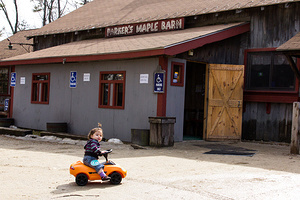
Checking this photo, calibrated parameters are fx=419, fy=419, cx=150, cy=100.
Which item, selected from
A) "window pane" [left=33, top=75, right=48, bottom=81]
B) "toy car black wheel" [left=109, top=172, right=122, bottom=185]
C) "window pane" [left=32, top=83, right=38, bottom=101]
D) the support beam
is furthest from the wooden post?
"window pane" [left=32, top=83, right=38, bottom=101]

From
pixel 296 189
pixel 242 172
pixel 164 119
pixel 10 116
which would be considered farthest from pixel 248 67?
pixel 10 116

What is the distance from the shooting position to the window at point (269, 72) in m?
13.5

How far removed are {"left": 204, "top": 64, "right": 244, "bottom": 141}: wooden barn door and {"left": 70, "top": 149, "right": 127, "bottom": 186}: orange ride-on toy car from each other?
7.40m

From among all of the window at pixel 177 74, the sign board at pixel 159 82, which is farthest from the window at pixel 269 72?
the sign board at pixel 159 82

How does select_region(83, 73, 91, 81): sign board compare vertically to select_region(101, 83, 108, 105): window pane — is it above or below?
above

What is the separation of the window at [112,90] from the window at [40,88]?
11.0 feet

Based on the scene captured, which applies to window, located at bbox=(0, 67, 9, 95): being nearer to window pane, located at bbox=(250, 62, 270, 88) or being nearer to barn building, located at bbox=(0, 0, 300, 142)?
barn building, located at bbox=(0, 0, 300, 142)

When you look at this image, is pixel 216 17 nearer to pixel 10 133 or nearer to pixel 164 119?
pixel 164 119

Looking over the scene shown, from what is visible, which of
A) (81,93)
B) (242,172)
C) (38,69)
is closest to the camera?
(242,172)

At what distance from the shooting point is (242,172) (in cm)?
787

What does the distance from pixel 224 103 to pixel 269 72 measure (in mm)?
1838

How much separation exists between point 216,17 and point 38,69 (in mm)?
7556

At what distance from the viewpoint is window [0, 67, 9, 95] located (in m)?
24.0

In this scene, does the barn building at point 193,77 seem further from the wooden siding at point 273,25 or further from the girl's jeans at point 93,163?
the girl's jeans at point 93,163
